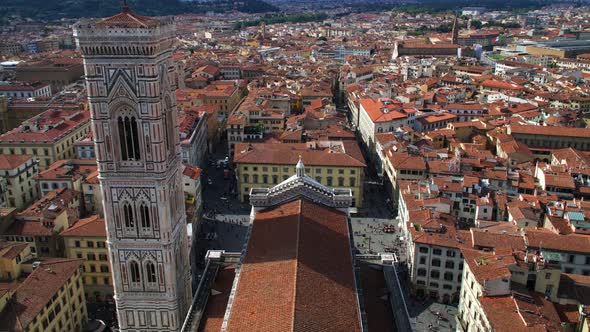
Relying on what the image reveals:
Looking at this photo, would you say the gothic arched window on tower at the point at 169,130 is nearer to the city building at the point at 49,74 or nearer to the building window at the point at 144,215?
the building window at the point at 144,215

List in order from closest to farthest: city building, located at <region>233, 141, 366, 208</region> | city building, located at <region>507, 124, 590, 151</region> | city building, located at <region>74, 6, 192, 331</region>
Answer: city building, located at <region>74, 6, 192, 331</region>, city building, located at <region>233, 141, 366, 208</region>, city building, located at <region>507, 124, 590, 151</region>

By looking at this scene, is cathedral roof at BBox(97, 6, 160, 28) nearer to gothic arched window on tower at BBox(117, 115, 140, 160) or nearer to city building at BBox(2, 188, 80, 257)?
gothic arched window on tower at BBox(117, 115, 140, 160)

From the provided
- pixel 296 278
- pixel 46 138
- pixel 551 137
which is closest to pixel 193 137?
pixel 46 138

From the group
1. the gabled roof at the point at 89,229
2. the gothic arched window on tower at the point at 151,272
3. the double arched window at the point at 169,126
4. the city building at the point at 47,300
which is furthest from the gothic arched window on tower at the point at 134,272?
the gabled roof at the point at 89,229

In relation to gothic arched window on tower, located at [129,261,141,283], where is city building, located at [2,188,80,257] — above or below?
below

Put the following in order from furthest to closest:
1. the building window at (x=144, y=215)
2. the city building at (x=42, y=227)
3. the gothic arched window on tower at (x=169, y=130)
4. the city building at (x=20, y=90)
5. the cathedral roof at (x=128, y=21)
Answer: the city building at (x=20, y=90) < the city building at (x=42, y=227) < the gothic arched window on tower at (x=169, y=130) < the building window at (x=144, y=215) < the cathedral roof at (x=128, y=21)

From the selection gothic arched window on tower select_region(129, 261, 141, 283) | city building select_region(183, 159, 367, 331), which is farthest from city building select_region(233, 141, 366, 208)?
gothic arched window on tower select_region(129, 261, 141, 283)

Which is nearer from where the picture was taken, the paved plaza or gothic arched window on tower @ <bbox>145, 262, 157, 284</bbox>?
gothic arched window on tower @ <bbox>145, 262, 157, 284</bbox>
